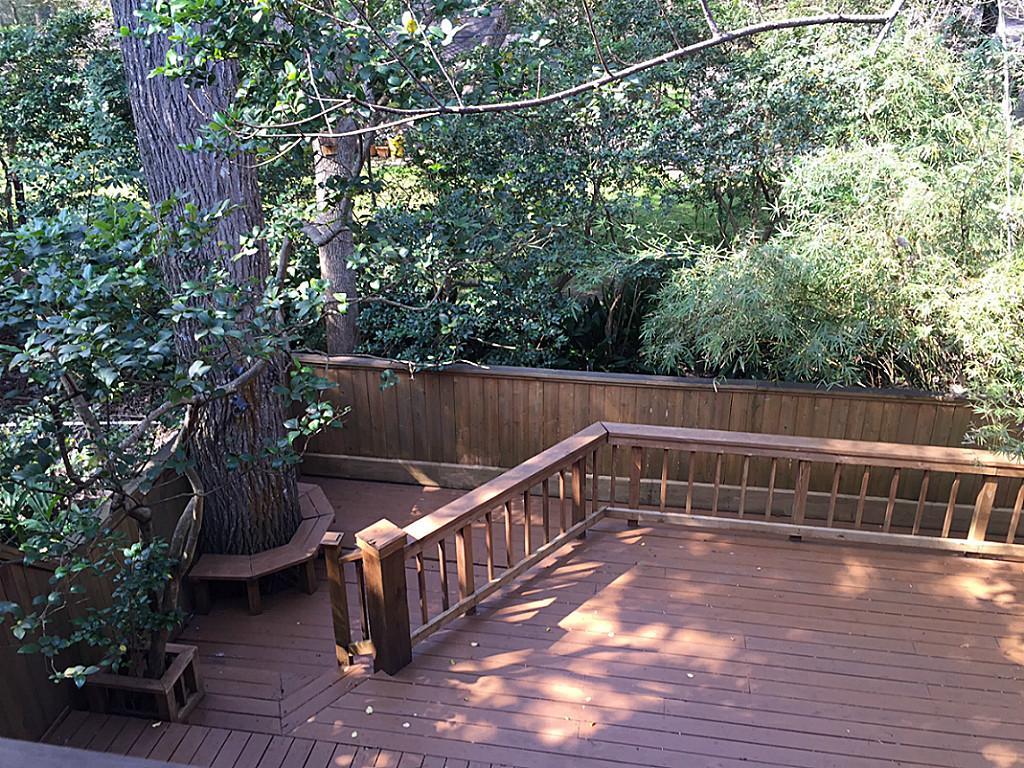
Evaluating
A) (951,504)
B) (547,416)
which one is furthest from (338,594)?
(951,504)

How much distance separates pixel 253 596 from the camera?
13.4 ft

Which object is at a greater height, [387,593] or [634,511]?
[387,593]

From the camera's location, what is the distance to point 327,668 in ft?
11.8

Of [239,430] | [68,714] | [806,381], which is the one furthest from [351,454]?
[806,381]

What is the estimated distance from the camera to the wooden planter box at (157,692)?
3076mm

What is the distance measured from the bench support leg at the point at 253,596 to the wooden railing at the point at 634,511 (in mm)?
500

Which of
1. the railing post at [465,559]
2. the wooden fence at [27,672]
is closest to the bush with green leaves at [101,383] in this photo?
the wooden fence at [27,672]

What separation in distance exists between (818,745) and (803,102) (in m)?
4.03

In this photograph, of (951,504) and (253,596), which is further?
(253,596)

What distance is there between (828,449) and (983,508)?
2.63 feet

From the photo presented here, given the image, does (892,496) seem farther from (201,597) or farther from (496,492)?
(201,597)

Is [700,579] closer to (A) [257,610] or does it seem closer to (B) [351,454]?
(A) [257,610]

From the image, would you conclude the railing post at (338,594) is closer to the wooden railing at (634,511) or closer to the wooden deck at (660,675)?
the wooden railing at (634,511)

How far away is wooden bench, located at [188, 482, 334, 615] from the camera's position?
13.4 feet
